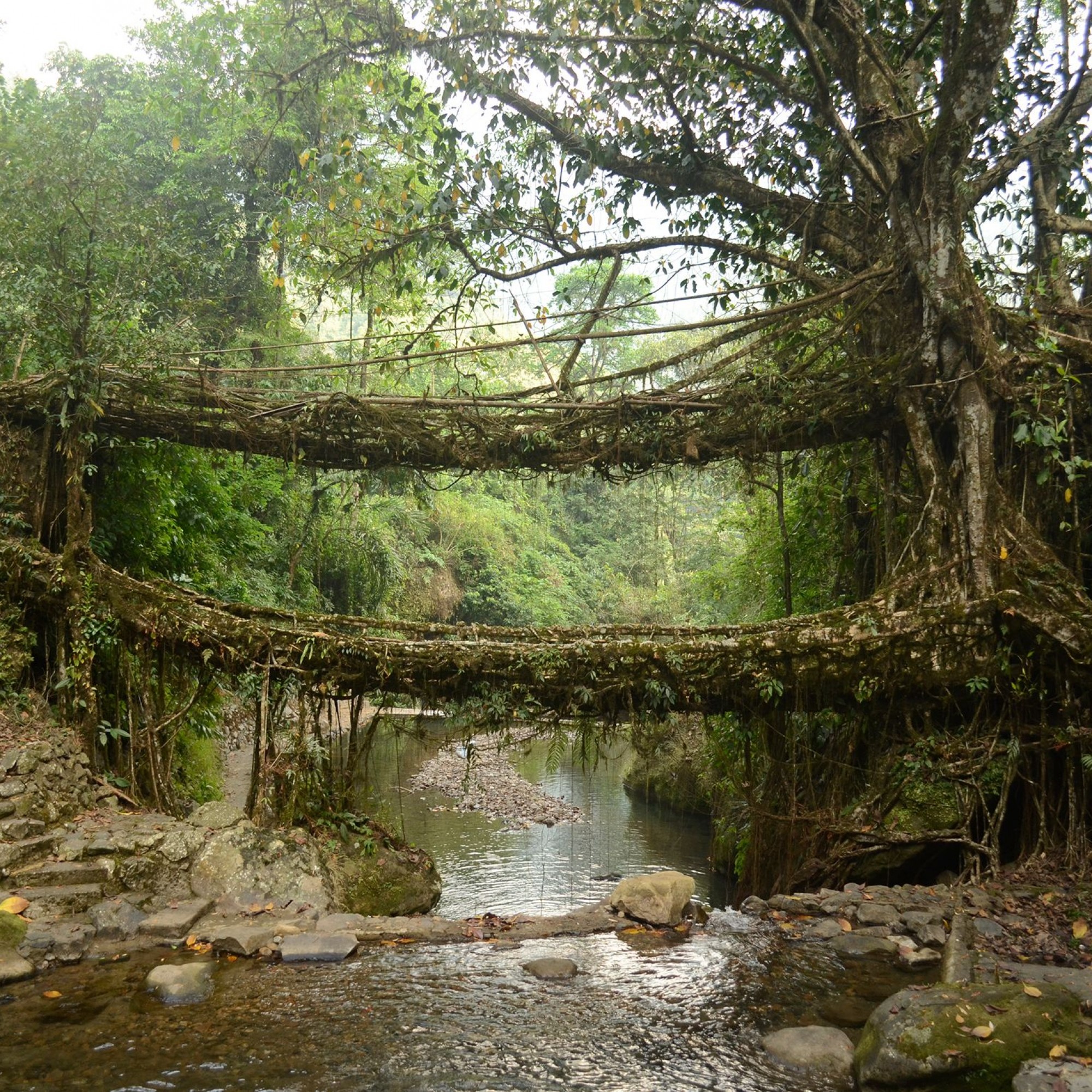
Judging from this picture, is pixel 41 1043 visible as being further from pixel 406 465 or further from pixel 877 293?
pixel 877 293

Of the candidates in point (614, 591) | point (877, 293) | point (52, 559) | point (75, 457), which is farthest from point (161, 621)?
point (614, 591)

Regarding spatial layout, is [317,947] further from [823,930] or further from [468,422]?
[468,422]

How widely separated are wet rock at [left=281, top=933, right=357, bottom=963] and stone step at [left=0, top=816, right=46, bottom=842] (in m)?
1.85

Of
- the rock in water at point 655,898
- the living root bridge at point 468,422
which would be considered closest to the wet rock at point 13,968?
the rock in water at point 655,898

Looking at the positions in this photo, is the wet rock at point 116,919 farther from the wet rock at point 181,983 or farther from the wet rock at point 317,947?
the wet rock at point 317,947

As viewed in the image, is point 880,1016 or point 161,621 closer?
point 880,1016

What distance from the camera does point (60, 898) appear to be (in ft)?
16.3

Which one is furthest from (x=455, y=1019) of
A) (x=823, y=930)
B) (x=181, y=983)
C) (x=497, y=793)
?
(x=497, y=793)

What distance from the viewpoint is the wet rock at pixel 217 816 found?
5.90 metres

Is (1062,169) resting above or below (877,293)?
above

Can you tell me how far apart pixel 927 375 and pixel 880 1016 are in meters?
4.41

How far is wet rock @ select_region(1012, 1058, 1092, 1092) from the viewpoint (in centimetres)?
294

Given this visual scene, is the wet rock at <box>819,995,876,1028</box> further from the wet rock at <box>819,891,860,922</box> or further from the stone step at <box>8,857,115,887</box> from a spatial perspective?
the stone step at <box>8,857,115,887</box>

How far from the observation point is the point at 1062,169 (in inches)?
280
